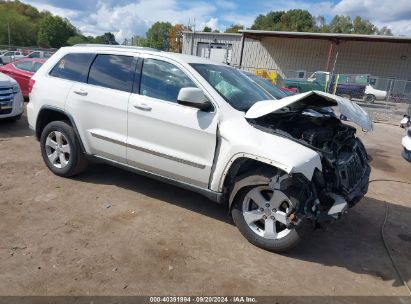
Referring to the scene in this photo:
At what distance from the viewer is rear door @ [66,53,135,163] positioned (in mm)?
4453

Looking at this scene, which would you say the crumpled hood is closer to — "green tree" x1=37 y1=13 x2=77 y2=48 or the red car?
the red car

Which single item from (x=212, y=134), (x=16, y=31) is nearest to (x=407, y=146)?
(x=212, y=134)

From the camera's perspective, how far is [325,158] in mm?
3467

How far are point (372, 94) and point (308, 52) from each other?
37.6 feet

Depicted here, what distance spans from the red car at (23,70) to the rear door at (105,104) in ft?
23.3

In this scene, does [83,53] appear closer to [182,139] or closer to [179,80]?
[179,80]

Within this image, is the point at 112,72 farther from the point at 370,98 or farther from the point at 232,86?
the point at 370,98

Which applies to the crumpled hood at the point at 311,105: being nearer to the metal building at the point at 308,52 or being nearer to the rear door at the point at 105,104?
the rear door at the point at 105,104

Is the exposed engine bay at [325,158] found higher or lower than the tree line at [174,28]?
lower

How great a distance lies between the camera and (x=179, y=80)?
420 centimetres

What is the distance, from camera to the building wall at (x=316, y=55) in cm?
2970

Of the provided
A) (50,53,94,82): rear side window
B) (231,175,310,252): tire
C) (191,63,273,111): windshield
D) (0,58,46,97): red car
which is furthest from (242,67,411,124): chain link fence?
(231,175,310,252): tire

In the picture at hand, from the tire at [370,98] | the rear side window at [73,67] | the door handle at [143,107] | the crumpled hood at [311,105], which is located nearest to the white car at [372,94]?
the tire at [370,98]

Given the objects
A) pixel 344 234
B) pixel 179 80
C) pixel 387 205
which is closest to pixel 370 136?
pixel 387 205
